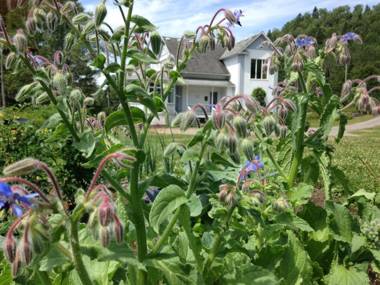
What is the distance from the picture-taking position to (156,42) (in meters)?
1.63

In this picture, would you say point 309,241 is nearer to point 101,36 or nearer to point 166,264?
point 166,264

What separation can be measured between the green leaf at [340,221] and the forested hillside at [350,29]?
3406 centimetres

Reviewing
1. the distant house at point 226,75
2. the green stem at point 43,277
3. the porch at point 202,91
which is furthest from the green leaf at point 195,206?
the porch at point 202,91

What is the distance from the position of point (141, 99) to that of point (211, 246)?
64 centimetres

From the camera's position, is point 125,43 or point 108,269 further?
point 108,269

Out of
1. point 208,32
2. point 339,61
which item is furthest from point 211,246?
point 339,61

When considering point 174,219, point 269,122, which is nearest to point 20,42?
point 174,219

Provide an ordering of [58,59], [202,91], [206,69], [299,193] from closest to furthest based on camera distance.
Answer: [58,59], [299,193], [206,69], [202,91]

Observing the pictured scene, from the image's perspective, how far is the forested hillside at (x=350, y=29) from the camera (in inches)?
1470

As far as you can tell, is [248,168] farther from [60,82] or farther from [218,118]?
[60,82]

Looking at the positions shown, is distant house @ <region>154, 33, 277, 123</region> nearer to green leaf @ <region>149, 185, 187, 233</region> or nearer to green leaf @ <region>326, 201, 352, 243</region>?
green leaf @ <region>326, 201, 352, 243</region>

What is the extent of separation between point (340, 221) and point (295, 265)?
1.47ft

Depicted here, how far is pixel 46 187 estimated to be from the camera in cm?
327

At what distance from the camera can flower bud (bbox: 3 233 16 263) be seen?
1090 millimetres
